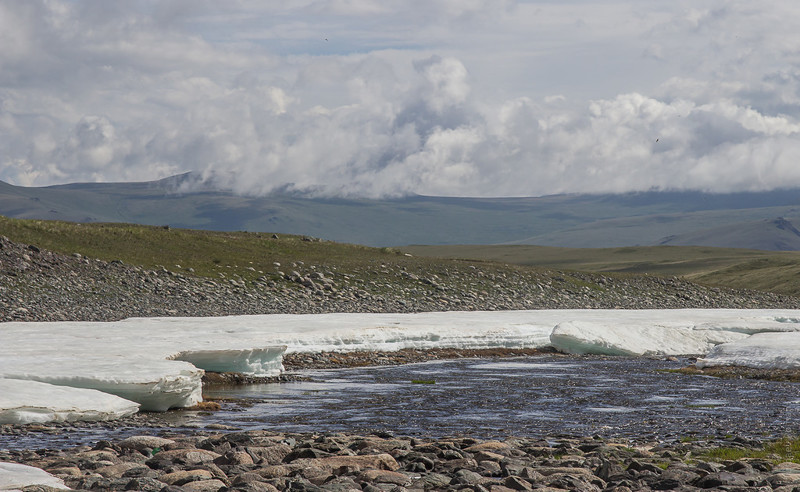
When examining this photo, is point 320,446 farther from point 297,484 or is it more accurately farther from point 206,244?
point 206,244

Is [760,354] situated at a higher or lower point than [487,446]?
lower

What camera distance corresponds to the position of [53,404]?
1708 cm

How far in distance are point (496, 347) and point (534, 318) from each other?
851 centimetres

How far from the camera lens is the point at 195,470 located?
11.9 m

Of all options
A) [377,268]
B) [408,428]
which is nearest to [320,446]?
[408,428]

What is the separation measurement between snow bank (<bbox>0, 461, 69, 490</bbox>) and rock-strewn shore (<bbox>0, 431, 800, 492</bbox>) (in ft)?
0.86

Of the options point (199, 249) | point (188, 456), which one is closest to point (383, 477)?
point (188, 456)

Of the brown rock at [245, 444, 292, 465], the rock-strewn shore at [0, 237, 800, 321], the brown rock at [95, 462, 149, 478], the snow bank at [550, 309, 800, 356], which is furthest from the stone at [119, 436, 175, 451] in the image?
the rock-strewn shore at [0, 237, 800, 321]

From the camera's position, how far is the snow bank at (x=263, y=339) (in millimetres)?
19625

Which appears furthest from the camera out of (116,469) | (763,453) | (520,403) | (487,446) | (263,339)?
(263,339)

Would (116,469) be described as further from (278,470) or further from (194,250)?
(194,250)

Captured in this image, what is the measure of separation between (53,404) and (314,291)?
1640 inches

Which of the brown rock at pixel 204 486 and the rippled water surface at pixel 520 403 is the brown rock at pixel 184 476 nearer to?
the brown rock at pixel 204 486

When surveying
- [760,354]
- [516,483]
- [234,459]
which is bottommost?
[760,354]
